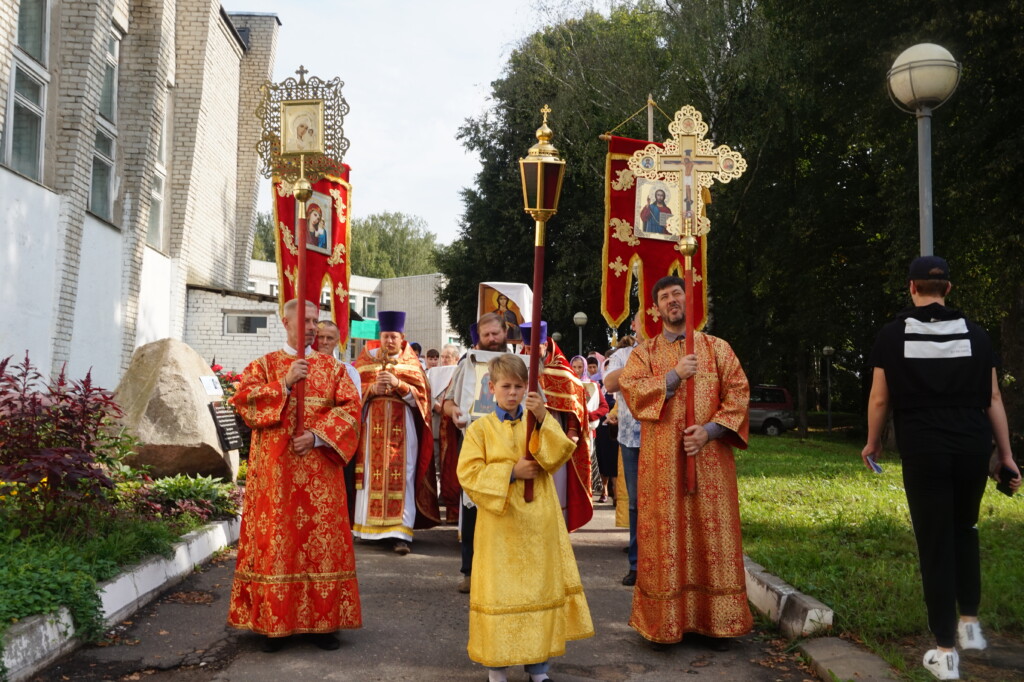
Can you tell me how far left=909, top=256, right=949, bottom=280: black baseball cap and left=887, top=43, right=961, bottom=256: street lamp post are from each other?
1486mm

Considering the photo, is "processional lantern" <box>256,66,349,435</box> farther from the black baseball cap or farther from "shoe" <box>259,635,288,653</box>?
the black baseball cap

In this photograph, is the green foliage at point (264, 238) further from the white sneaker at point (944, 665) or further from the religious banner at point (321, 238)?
the white sneaker at point (944, 665)

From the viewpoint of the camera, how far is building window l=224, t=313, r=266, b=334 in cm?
2362

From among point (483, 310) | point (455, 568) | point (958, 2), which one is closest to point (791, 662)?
point (455, 568)

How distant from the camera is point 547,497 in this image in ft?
16.6

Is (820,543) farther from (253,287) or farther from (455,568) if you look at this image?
(253,287)

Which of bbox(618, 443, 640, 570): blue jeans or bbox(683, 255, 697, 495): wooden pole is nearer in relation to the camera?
bbox(683, 255, 697, 495): wooden pole

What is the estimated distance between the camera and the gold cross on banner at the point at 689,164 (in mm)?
6629

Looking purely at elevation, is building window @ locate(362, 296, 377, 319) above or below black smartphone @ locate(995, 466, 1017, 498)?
above

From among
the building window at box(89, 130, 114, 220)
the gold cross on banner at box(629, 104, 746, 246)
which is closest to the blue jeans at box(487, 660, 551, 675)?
the gold cross on banner at box(629, 104, 746, 246)

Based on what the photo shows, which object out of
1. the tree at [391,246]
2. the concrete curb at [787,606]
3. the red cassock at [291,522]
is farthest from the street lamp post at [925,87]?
the tree at [391,246]

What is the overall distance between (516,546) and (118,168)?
50.3 feet

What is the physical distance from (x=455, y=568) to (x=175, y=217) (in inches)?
604

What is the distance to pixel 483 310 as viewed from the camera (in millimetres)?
9422
